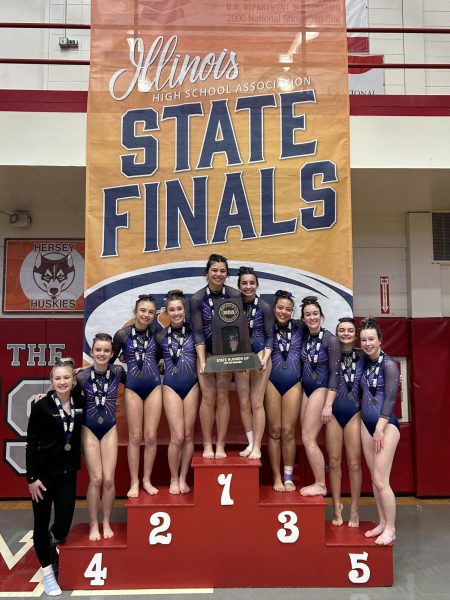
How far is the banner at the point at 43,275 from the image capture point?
5480mm

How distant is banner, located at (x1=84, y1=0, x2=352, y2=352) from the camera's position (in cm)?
411

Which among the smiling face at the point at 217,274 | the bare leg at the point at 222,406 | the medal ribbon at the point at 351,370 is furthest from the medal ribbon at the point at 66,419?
the medal ribbon at the point at 351,370

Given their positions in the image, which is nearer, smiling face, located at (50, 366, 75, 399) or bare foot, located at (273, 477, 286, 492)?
smiling face, located at (50, 366, 75, 399)

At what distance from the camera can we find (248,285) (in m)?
3.52

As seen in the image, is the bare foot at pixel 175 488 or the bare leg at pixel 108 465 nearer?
the bare leg at pixel 108 465

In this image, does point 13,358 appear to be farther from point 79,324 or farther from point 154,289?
point 154,289

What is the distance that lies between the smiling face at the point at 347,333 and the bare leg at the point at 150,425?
137 centimetres

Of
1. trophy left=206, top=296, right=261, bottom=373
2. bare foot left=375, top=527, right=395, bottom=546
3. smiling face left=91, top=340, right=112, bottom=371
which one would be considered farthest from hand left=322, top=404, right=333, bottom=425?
smiling face left=91, top=340, right=112, bottom=371

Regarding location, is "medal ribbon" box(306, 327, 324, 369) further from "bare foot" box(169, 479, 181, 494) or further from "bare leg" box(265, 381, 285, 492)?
"bare foot" box(169, 479, 181, 494)

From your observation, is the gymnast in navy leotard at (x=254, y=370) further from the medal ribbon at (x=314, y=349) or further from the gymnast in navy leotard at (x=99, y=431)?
the gymnast in navy leotard at (x=99, y=431)

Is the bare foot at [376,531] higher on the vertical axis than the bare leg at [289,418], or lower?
lower

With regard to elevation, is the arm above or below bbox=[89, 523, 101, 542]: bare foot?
above

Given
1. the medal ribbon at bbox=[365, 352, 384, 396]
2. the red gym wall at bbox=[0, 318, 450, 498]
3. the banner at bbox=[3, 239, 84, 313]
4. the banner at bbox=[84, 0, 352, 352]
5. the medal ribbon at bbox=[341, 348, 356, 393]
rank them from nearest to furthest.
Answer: the medal ribbon at bbox=[365, 352, 384, 396]
the medal ribbon at bbox=[341, 348, 356, 393]
the banner at bbox=[84, 0, 352, 352]
the red gym wall at bbox=[0, 318, 450, 498]
the banner at bbox=[3, 239, 84, 313]

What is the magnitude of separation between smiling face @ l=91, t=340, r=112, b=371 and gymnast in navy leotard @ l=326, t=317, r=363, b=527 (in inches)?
64.1
